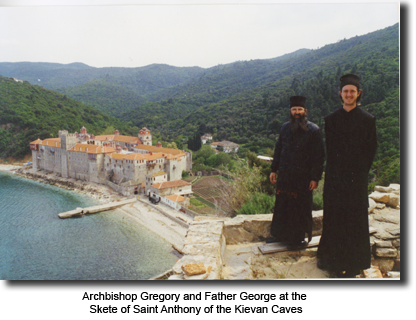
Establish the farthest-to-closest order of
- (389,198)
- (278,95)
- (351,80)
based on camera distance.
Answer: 1. (278,95)
2. (389,198)
3. (351,80)

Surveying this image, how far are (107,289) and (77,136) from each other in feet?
26.7

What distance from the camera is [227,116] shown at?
6645 mm

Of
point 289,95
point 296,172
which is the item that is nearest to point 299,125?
point 296,172

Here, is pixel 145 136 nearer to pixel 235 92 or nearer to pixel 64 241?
pixel 235 92

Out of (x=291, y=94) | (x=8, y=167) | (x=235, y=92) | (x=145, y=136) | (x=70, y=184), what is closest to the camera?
(x=291, y=94)

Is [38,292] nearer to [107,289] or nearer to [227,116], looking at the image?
[107,289]

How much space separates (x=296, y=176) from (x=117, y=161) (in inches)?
449

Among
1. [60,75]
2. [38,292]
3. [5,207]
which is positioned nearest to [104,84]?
[60,75]

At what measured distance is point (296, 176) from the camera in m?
2.68

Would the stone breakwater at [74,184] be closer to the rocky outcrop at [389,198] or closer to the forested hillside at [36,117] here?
the forested hillside at [36,117]

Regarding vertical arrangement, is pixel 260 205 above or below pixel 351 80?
below

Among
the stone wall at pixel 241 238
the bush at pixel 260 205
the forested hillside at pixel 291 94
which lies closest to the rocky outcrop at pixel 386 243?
the stone wall at pixel 241 238

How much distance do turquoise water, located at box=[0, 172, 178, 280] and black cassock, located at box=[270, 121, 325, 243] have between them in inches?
85.2

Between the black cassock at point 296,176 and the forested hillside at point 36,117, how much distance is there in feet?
26.8
